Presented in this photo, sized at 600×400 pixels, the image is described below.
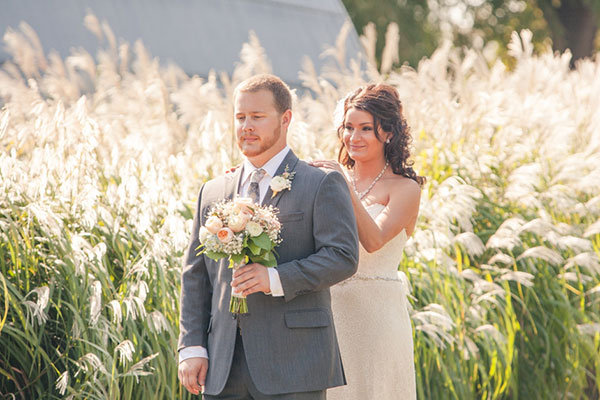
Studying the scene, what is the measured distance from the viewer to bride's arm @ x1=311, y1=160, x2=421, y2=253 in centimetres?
352

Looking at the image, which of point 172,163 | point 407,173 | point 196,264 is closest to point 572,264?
point 407,173

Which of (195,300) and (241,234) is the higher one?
(241,234)

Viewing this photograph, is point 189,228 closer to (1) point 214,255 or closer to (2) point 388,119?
(2) point 388,119

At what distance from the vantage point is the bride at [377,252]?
3654mm

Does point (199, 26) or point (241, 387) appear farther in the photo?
point (199, 26)

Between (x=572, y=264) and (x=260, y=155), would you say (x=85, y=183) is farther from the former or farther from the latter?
(x=572, y=264)

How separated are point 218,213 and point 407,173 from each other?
1445 mm

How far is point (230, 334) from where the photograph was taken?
2.85 metres

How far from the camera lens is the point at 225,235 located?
265 centimetres

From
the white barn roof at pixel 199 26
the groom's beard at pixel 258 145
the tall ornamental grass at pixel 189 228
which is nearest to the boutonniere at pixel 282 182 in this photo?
the groom's beard at pixel 258 145

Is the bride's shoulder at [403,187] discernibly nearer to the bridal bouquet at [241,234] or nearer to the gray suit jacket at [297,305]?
the gray suit jacket at [297,305]

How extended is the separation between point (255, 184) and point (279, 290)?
0.44 meters

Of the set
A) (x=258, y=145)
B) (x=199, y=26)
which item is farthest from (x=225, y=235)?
(x=199, y=26)

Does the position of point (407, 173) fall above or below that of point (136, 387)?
above
